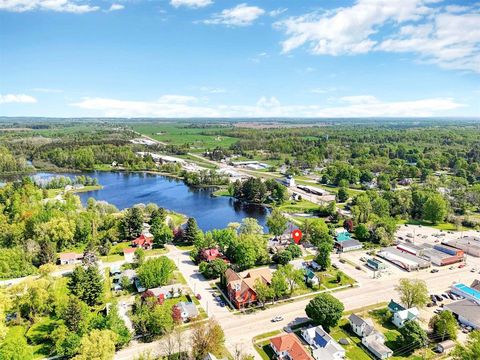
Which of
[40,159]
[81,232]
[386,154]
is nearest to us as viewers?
[81,232]

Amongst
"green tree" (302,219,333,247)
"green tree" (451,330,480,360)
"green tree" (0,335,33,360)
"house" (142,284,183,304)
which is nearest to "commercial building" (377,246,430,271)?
"green tree" (302,219,333,247)

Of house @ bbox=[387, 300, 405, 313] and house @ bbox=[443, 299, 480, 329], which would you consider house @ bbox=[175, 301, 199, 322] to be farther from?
→ house @ bbox=[443, 299, 480, 329]

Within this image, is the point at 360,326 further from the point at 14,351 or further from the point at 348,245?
the point at 14,351

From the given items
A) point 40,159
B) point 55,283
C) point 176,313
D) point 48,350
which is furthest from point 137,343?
point 40,159

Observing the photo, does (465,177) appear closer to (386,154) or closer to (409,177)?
(409,177)

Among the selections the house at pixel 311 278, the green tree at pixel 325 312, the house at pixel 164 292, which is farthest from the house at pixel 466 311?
the house at pixel 164 292

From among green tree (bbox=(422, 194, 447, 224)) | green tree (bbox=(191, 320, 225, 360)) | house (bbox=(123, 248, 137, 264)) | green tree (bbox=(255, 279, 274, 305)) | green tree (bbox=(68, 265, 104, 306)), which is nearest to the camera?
green tree (bbox=(191, 320, 225, 360))

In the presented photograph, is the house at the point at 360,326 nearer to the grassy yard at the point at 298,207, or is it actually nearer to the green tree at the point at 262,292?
the green tree at the point at 262,292
